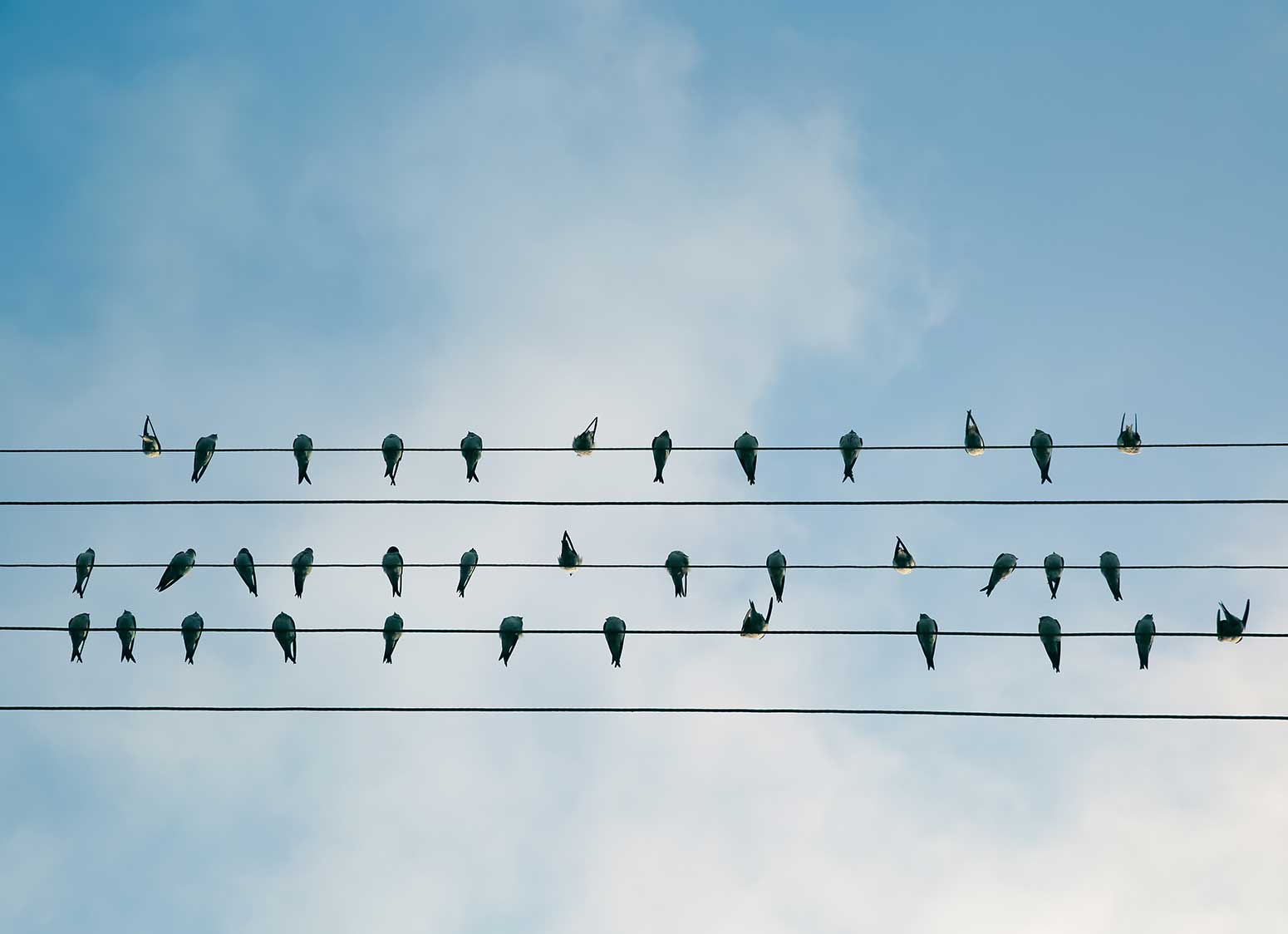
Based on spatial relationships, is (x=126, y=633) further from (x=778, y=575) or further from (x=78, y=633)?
(x=778, y=575)

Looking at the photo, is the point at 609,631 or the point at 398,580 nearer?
the point at 609,631

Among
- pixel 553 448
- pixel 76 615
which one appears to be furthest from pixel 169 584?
pixel 553 448

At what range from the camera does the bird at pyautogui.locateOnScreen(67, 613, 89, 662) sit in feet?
46.6

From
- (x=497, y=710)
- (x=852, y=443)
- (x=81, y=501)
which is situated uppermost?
(x=852, y=443)

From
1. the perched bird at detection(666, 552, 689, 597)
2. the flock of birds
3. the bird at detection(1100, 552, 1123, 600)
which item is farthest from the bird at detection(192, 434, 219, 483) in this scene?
the bird at detection(1100, 552, 1123, 600)

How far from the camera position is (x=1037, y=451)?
619 inches

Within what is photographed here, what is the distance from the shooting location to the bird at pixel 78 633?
14211mm

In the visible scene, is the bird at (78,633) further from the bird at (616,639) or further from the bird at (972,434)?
the bird at (972,434)

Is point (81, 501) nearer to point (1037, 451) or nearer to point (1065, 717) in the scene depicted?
point (1065, 717)

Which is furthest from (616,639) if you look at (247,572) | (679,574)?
(247,572)

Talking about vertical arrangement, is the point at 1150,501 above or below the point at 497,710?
above

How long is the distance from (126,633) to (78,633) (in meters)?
0.46

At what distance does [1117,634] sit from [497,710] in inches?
194

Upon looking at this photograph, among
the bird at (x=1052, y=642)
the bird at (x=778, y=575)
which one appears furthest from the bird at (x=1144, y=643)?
the bird at (x=778, y=575)
